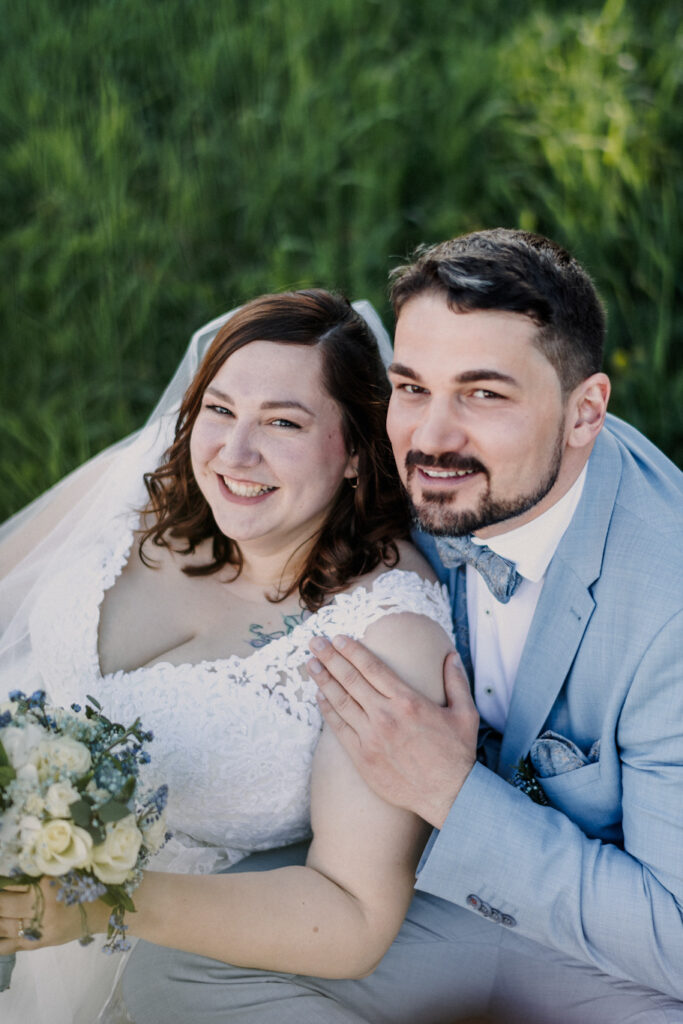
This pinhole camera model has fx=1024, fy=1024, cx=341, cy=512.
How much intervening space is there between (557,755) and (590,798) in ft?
0.39

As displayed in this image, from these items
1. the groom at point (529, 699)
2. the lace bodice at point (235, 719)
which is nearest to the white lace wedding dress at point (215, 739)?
the lace bodice at point (235, 719)

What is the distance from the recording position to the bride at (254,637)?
2.20 meters

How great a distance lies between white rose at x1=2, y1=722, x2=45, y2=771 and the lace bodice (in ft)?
1.86

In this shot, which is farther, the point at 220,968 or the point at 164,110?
the point at 164,110

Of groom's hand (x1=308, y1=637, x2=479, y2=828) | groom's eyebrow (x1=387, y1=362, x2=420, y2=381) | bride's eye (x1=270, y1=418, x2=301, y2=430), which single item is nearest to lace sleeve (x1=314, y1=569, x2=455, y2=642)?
groom's hand (x1=308, y1=637, x2=479, y2=828)

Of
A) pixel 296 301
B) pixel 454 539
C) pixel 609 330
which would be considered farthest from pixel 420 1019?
pixel 609 330

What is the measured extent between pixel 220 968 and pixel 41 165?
403cm

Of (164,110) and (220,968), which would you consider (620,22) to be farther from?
(220,968)

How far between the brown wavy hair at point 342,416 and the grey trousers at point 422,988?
2.46 feet

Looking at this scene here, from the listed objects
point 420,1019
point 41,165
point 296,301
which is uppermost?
point 41,165

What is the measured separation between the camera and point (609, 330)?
425cm

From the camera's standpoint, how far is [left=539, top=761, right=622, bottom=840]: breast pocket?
231cm

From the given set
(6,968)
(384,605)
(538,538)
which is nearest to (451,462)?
(538,538)

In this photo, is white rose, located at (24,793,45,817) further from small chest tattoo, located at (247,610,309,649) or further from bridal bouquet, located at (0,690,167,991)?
small chest tattoo, located at (247,610,309,649)
